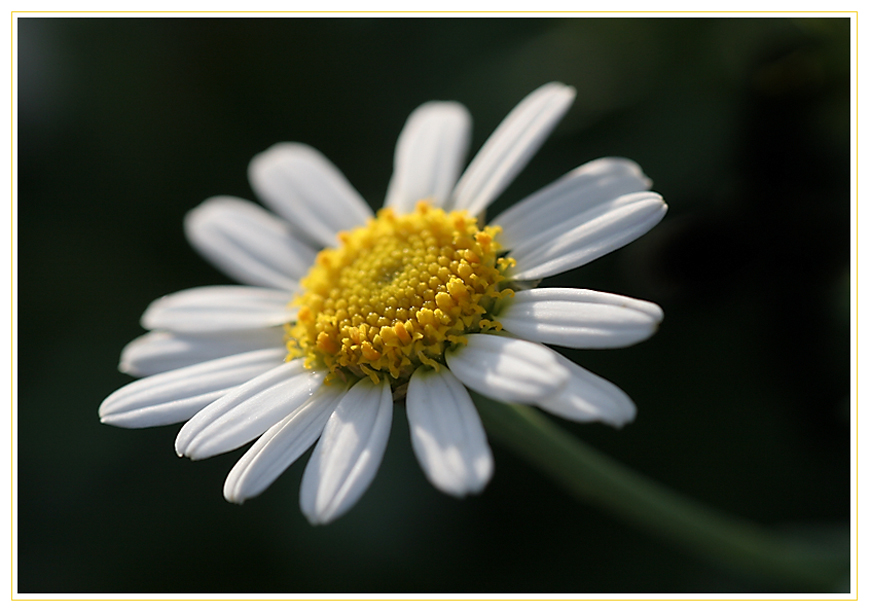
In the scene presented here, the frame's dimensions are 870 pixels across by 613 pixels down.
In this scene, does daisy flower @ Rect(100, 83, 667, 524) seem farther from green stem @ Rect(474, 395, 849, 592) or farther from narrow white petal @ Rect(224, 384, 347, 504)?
green stem @ Rect(474, 395, 849, 592)

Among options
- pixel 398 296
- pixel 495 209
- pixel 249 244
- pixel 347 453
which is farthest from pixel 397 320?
pixel 495 209

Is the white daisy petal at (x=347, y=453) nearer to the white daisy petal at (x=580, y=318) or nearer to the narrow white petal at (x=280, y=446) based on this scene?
the narrow white petal at (x=280, y=446)

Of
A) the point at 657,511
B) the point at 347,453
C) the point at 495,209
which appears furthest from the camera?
the point at 495,209

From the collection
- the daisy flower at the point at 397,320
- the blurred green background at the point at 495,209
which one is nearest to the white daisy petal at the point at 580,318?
the daisy flower at the point at 397,320

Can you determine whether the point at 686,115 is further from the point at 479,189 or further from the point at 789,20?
the point at 479,189

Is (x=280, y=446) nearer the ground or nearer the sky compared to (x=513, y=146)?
nearer the ground

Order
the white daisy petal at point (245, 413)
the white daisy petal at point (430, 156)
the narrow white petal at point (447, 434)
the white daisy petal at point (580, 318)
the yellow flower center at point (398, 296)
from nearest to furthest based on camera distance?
the narrow white petal at point (447, 434), the white daisy petal at point (580, 318), the white daisy petal at point (245, 413), the yellow flower center at point (398, 296), the white daisy petal at point (430, 156)

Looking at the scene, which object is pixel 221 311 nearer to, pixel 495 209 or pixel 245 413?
pixel 245 413

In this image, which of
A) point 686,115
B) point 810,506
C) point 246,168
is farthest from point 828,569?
point 246,168
